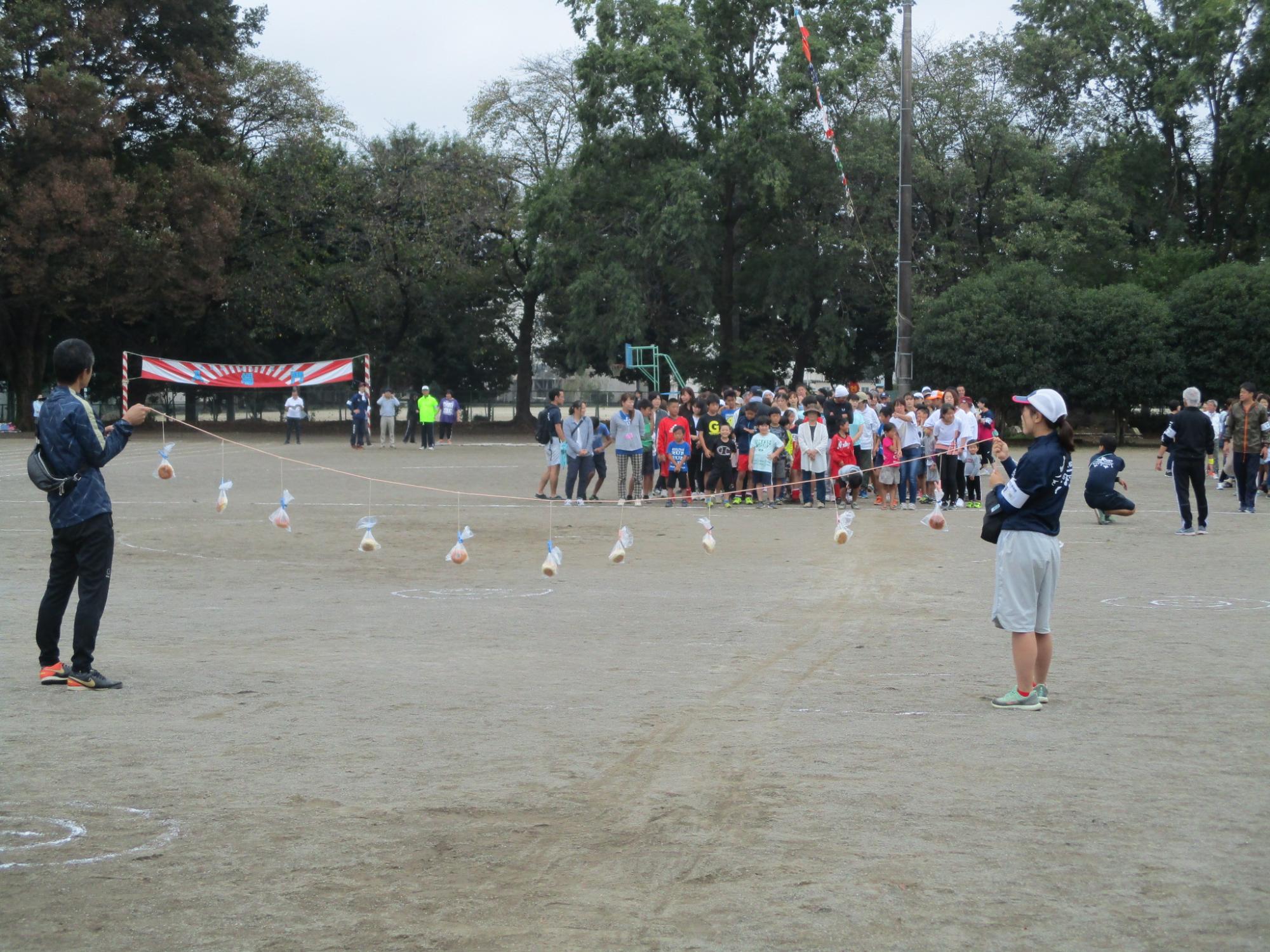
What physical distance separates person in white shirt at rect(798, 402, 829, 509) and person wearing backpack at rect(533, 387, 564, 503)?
3.92 meters

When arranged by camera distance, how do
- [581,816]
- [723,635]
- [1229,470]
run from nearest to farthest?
[581,816], [723,635], [1229,470]

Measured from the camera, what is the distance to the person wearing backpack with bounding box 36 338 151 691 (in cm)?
820

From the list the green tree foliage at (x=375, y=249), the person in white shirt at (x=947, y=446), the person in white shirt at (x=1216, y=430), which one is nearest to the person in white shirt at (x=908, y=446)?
the person in white shirt at (x=947, y=446)

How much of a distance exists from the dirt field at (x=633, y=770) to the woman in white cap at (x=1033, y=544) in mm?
356

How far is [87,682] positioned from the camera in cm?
814

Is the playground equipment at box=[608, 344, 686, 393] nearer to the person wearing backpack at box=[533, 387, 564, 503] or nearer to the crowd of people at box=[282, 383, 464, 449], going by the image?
the crowd of people at box=[282, 383, 464, 449]

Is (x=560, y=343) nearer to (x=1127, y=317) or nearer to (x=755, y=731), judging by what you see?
(x=1127, y=317)

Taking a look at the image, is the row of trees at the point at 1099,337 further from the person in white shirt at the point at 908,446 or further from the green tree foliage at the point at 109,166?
the green tree foliage at the point at 109,166

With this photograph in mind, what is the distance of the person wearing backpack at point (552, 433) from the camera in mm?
21484

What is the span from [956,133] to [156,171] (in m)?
27.7

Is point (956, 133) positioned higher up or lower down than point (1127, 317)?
higher up

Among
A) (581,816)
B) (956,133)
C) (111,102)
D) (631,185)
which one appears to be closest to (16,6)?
(111,102)

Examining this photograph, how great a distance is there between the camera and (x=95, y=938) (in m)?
4.43

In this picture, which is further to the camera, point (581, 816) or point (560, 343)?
point (560, 343)
